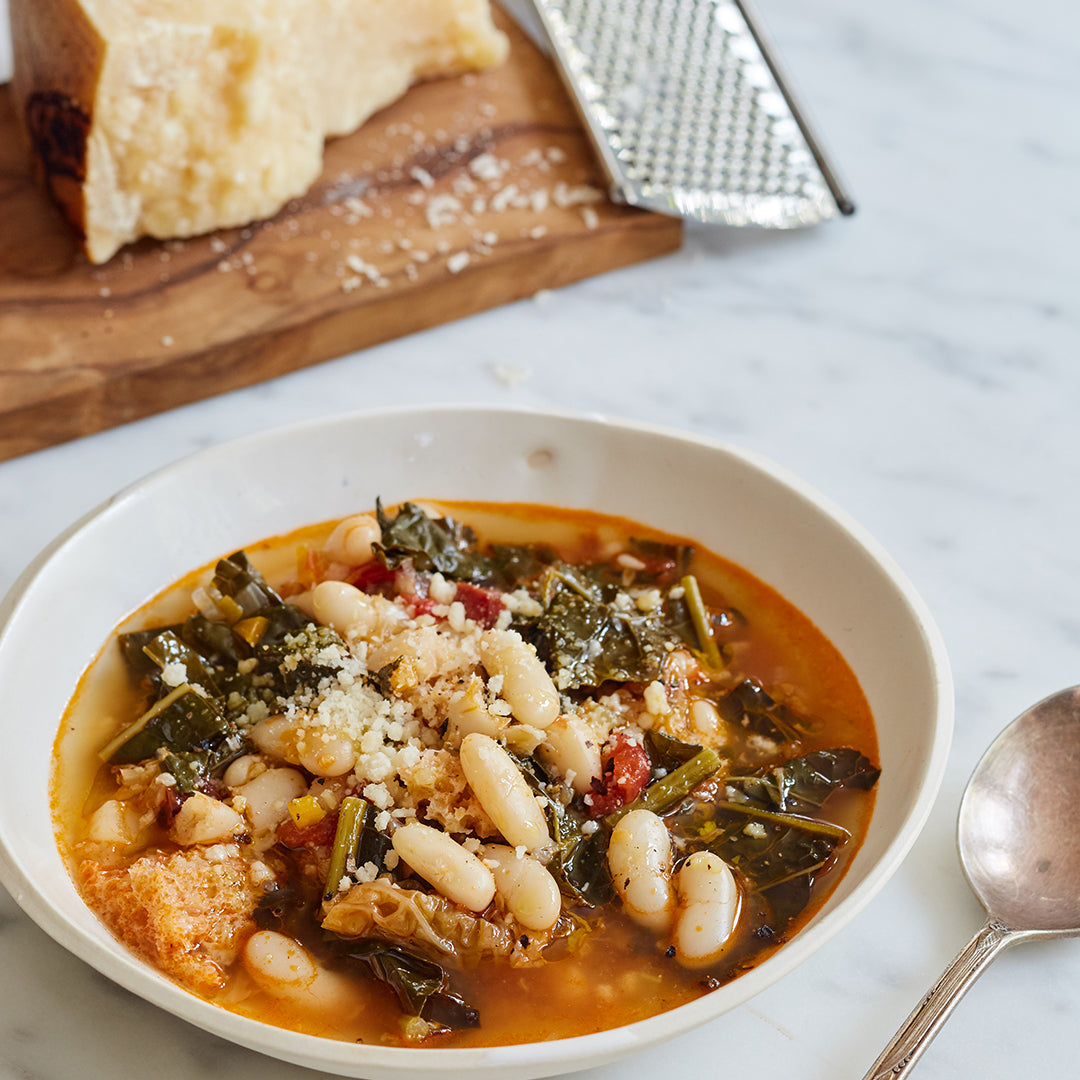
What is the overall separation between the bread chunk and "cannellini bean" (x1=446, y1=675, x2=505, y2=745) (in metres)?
0.35

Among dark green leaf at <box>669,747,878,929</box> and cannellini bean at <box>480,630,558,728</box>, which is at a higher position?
cannellini bean at <box>480,630,558,728</box>

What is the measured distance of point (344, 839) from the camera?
1711 mm

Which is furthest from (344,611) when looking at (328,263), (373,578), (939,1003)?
(328,263)

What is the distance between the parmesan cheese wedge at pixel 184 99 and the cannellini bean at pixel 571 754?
5.48ft

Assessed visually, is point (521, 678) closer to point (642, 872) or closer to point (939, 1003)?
point (642, 872)

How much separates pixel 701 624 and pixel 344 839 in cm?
72

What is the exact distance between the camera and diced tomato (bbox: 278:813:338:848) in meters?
1.76

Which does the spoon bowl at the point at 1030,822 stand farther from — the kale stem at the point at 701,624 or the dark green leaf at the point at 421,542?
the dark green leaf at the point at 421,542

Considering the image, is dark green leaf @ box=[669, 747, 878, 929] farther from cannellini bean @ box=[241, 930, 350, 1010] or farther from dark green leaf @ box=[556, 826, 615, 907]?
cannellini bean @ box=[241, 930, 350, 1010]

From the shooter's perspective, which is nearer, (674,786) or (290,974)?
(290,974)

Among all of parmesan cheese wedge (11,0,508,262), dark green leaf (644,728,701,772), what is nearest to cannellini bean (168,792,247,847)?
dark green leaf (644,728,701,772)

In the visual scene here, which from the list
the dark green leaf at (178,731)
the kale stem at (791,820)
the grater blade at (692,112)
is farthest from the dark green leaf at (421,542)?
the grater blade at (692,112)

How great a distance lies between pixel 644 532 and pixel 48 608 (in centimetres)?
100

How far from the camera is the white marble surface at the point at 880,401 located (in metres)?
1.73
